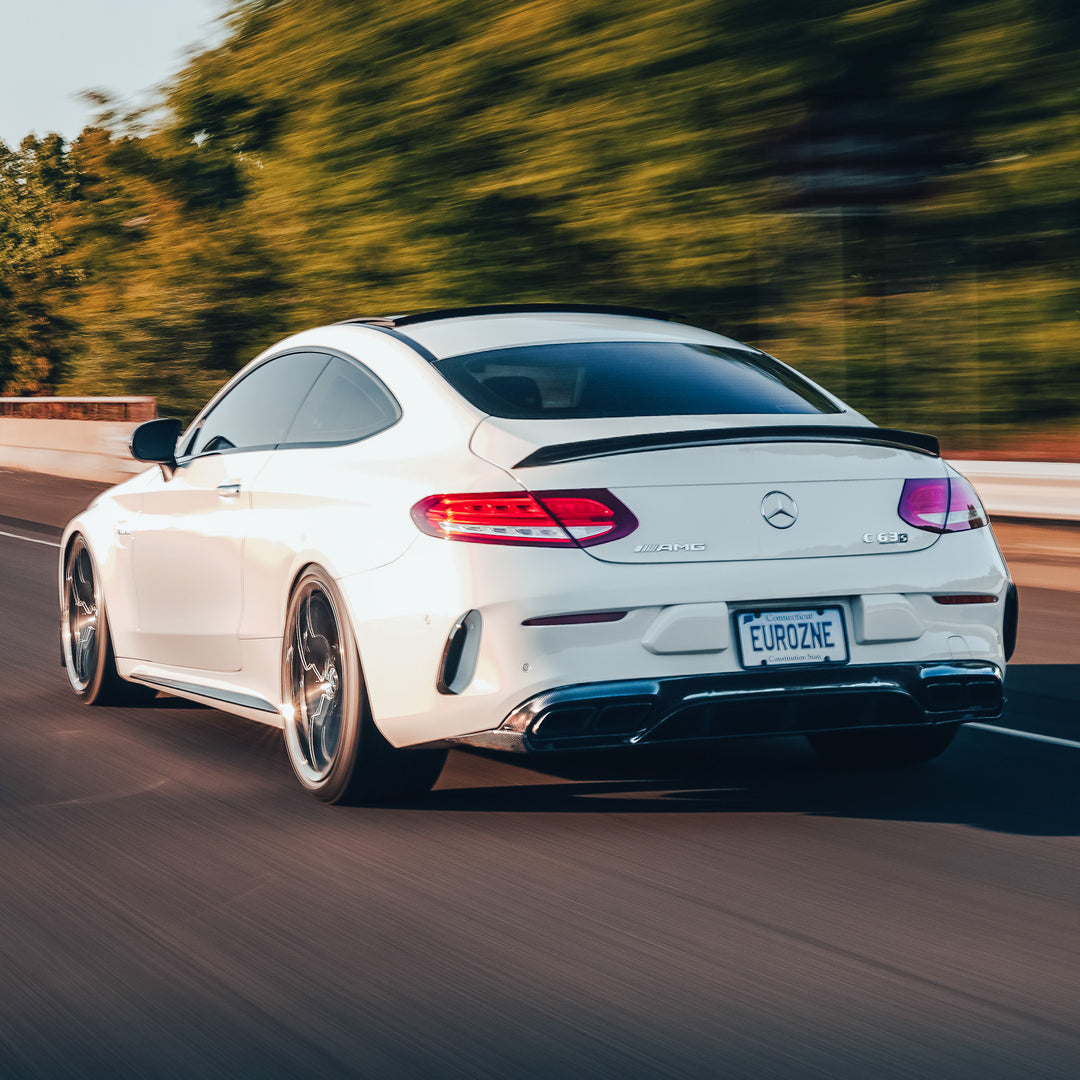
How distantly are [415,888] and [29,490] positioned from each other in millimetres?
18095

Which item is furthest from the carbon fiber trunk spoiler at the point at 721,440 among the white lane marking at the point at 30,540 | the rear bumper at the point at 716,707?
→ the white lane marking at the point at 30,540

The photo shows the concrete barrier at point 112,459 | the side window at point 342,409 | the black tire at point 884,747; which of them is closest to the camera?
the side window at point 342,409

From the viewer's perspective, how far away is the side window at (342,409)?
228 inches

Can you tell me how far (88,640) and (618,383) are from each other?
10.3 feet

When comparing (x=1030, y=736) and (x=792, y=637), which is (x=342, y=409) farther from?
(x=1030, y=736)

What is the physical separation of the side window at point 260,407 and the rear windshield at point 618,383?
82cm

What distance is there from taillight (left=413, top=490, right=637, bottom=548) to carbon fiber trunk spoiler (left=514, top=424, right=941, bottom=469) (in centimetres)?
12

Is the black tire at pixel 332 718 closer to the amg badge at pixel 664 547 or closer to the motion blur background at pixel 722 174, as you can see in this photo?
the amg badge at pixel 664 547

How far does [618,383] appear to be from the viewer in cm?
578

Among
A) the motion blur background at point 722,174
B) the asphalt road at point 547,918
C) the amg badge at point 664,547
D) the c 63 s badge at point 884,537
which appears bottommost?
the asphalt road at point 547,918

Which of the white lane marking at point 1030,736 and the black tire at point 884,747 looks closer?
the black tire at point 884,747

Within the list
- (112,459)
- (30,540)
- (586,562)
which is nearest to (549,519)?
(586,562)

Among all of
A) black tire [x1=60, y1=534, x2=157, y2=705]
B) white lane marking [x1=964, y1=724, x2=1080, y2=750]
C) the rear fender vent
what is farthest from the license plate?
black tire [x1=60, y1=534, x2=157, y2=705]

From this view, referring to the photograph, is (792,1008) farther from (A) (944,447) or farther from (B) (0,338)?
(B) (0,338)
